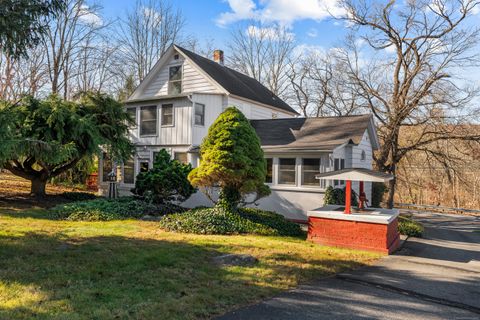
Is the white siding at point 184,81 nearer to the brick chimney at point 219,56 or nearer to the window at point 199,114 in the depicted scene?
the window at point 199,114

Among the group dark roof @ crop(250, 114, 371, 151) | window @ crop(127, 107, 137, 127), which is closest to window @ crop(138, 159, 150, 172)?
window @ crop(127, 107, 137, 127)

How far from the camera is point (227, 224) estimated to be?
10.1 meters

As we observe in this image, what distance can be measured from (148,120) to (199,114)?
2.85 metres

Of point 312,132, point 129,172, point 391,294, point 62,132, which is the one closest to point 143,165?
point 129,172

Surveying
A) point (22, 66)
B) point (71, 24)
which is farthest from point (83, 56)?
point (22, 66)

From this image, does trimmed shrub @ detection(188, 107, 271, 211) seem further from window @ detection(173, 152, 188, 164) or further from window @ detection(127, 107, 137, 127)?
window @ detection(127, 107, 137, 127)

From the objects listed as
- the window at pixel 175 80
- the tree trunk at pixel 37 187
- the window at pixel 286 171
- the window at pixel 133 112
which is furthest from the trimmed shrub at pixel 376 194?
the tree trunk at pixel 37 187

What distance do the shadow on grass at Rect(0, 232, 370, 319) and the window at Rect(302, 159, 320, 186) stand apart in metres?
5.95

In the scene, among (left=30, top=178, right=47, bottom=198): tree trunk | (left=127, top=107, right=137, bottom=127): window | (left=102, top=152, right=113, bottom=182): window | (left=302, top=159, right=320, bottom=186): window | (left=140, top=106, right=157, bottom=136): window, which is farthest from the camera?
(left=102, top=152, right=113, bottom=182): window

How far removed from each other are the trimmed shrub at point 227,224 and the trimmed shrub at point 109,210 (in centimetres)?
222

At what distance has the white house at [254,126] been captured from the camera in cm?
1303

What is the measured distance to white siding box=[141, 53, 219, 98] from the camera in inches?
680

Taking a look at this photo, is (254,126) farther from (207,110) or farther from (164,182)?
(164,182)

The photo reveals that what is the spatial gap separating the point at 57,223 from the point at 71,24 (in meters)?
21.5
